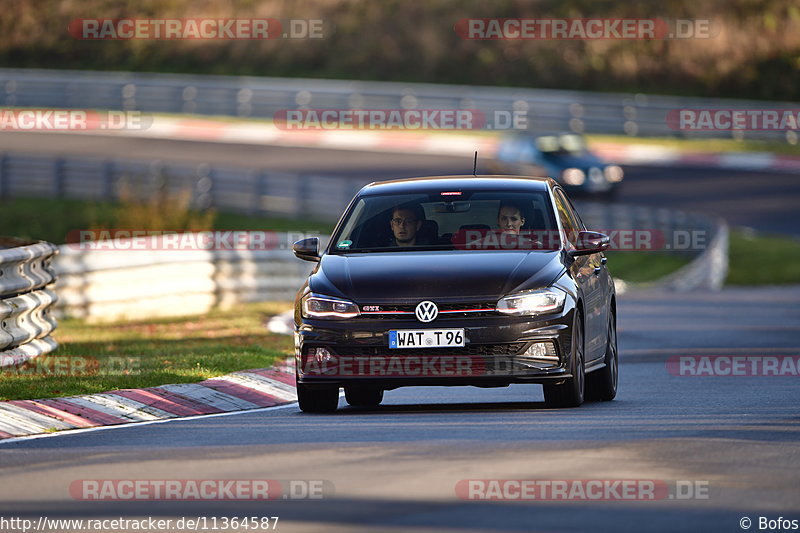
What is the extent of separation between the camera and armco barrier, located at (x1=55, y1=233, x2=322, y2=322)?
65.5 ft

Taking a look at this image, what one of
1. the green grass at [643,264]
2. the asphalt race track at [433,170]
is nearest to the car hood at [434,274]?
the green grass at [643,264]

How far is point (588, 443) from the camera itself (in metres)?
9.66

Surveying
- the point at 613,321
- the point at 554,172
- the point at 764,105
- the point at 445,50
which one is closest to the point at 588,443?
the point at 613,321

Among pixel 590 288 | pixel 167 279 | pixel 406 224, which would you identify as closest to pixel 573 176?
pixel 167 279

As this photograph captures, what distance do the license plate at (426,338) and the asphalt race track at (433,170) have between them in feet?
95.1

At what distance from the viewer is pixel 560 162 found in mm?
42906

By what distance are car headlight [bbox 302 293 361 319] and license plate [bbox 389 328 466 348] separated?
32cm

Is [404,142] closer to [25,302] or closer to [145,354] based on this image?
[145,354]

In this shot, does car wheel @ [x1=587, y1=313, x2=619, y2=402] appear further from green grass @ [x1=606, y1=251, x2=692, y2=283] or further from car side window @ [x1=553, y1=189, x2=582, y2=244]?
green grass @ [x1=606, y1=251, x2=692, y2=283]

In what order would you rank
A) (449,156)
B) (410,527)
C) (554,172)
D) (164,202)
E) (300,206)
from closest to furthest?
(410,527) < (164,202) < (300,206) < (554,172) < (449,156)

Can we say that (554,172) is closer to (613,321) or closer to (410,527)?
(613,321)

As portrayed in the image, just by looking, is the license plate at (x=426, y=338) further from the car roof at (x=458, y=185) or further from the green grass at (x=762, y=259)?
the green grass at (x=762, y=259)

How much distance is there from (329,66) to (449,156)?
448 inches

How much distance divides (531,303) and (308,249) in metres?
1.80
